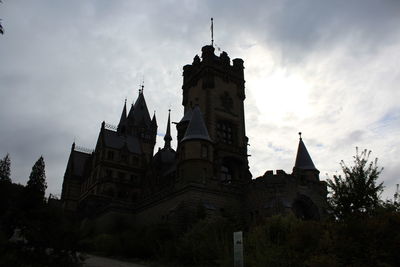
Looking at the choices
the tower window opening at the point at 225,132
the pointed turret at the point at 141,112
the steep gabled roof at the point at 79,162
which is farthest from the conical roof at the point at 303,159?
the steep gabled roof at the point at 79,162

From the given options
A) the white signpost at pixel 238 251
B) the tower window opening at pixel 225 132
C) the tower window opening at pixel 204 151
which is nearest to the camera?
the white signpost at pixel 238 251

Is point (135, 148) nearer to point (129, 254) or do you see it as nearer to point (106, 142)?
point (106, 142)

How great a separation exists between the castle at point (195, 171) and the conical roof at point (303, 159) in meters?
0.11

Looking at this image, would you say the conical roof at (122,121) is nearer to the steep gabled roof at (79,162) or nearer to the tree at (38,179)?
the steep gabled roof at (79,162)

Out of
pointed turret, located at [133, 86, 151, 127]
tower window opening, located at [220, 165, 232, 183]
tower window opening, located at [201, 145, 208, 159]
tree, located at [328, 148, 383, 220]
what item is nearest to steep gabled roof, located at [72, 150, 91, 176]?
pointed turret, located at [133, 86, 151, 127]

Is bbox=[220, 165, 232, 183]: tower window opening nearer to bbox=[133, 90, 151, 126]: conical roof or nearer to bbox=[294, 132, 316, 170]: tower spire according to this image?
bbox=[294, 132, 316, 170]: tower spire

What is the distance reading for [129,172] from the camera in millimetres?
59125

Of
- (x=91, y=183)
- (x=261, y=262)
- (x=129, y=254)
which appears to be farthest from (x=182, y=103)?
(x=261, y=262)

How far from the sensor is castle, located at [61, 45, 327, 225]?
3481 centimetres

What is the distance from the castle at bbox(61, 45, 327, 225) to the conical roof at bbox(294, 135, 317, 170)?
107 millimetres

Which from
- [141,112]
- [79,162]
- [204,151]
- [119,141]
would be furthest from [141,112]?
[204,151]

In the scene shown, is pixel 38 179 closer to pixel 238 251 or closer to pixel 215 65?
pixel 238 251

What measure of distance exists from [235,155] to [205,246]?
25.6 metres

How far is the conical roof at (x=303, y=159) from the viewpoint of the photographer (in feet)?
141
